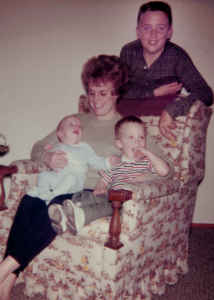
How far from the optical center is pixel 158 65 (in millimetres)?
2129

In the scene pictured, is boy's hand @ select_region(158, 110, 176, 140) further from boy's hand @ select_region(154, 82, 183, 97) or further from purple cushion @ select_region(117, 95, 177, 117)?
boy's hand @ select_region(154, 82, 183, 97)

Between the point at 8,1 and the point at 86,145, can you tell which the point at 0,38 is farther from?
the point at 86,145

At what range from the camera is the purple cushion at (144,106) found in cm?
196

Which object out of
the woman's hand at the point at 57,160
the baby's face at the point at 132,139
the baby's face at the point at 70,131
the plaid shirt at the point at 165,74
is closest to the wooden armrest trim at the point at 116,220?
the baby's face at the point at 132,139

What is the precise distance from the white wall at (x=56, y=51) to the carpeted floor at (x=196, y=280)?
56 centimetres

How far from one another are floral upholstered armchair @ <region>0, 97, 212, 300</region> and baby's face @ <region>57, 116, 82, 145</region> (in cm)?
28

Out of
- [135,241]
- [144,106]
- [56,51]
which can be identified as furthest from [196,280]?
[56,51]

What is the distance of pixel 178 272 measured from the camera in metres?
1.95

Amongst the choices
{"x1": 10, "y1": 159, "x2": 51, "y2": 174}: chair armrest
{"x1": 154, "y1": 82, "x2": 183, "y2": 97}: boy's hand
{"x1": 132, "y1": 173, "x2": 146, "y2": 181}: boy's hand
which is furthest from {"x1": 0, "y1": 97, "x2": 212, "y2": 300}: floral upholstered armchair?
{"x1": 154, "y1": 82, "x2": 183, "y2": 97}: boy's hand

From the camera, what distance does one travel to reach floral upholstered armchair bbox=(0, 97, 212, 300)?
Result: 1.32m

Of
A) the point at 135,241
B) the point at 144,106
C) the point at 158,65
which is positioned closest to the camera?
the point at 135,241

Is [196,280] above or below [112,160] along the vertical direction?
below

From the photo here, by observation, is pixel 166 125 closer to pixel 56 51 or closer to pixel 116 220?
pixel 116 220

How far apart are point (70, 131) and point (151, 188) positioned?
74 cm
